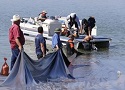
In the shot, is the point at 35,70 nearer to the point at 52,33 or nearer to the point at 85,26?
the point at 52,33

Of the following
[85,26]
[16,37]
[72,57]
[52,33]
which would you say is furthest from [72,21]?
[16,37]

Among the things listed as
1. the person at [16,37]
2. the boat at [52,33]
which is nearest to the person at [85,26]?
the boat at [52,33]

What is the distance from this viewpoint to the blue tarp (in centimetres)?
1005

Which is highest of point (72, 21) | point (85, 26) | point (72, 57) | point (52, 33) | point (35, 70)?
point (72, 21)

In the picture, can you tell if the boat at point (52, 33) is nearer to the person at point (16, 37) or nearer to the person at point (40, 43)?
the person at point (40, 43)

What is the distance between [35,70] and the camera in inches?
424

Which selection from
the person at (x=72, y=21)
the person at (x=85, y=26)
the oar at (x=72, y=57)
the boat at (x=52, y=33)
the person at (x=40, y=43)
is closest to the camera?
the person at (x=40, y=43)

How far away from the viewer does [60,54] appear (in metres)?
11.6

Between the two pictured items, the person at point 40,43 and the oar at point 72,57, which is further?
the oar at point 72,57

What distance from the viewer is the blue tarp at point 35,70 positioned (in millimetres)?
10047

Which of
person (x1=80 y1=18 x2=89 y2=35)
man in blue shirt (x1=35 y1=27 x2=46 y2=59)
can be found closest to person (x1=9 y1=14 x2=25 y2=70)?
man in blue shirt (x1=35 y1=27 x2=46 y2=59)

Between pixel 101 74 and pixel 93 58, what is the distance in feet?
11.3

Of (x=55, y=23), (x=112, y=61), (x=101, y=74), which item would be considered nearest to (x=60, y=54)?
(x=101, y=74)

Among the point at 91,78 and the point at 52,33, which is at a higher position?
the point at 52,33
